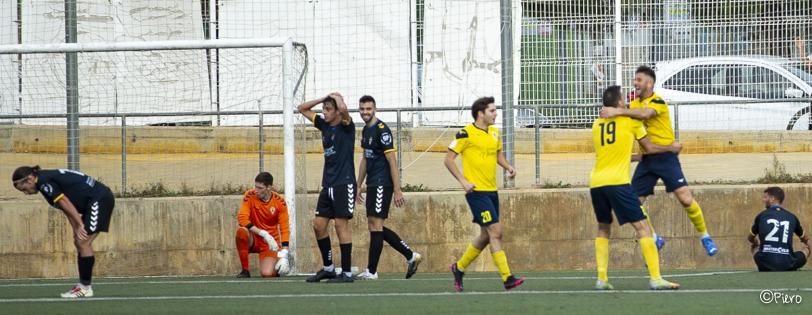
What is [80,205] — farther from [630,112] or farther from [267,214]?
[630,112]

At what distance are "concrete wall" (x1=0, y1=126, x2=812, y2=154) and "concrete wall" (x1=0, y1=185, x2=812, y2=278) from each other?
3.45ft

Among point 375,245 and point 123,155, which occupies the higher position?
point 123,155

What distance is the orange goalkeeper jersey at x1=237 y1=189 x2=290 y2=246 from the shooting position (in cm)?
1508

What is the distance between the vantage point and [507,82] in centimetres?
1678

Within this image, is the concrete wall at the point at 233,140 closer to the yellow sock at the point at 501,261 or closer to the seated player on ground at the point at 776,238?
the seated player on ground at the point at 776,238

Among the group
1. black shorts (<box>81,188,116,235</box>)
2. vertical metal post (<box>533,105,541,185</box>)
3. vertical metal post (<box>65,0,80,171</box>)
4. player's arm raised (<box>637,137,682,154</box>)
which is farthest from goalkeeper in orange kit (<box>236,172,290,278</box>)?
player's arm raised (<box>637,137,682,154</box>)

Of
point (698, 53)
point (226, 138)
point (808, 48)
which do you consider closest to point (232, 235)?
point (226, 138)

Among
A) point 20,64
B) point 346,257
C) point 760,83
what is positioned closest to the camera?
point 346,257

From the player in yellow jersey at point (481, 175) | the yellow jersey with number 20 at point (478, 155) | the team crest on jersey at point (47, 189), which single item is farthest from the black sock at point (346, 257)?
the team crest on jersey at point (47, 189)

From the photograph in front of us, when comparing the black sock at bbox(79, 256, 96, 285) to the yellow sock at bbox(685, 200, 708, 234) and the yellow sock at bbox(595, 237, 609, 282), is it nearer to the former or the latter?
the yellow sock at bbox(595, 237, 609, 282)

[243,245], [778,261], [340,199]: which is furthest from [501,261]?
[243,245]

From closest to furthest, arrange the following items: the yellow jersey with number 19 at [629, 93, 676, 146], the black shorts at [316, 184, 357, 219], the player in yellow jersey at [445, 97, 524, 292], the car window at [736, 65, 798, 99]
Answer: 1. the player in yellow jersey at [445, 97, 524, 292]
2. the yellow jersey with number 19 at [629, 93, 676, 146]
3. the black shorts at [316, 184, 357, 219]
4. the car window at [736, 65, 798, 99]

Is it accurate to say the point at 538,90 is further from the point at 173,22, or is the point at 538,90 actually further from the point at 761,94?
the point at 173,22

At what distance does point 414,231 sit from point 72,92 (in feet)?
14.3
